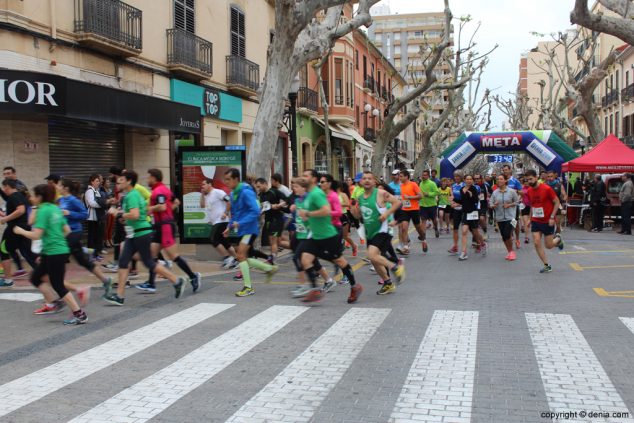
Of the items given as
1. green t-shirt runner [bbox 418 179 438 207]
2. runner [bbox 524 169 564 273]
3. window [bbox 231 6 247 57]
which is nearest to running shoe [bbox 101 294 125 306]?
runner [bbox 524 169 564 273]

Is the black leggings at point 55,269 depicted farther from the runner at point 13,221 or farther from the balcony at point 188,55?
the balcony at point 188,55

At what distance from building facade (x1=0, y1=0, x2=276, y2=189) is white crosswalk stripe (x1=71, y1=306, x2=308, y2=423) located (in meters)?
7.11

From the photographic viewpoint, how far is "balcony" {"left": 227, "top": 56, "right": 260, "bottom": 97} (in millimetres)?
21047

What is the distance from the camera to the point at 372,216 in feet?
29.6

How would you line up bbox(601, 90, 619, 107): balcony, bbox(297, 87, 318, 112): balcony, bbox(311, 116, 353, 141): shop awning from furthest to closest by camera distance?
bbox(601, 90, 619, 107): balcony → bbox(311, 116, 353, 141): shop awning → bbox(297, 87, 318, 112): balcony

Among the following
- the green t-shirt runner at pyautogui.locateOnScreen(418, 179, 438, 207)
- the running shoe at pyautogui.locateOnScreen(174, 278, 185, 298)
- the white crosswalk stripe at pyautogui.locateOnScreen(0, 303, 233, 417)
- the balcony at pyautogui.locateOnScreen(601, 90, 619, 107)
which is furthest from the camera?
the balcony at pyautogui.locateOnScreen(601, 90, 619, 107)

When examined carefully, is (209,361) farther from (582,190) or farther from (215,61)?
(582,190)

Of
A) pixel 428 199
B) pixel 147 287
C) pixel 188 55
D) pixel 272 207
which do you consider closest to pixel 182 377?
pixel 147 287

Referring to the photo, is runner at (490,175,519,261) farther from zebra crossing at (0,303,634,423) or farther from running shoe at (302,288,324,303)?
running shoe at (302,288,324,303)

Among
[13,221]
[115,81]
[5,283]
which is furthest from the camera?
[115,81]

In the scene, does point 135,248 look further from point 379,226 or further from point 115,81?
point 115,81

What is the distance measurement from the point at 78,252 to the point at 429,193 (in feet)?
30.8

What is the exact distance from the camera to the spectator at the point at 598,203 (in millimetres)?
19797

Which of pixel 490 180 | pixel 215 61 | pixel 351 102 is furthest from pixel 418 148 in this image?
pixel 215 61
